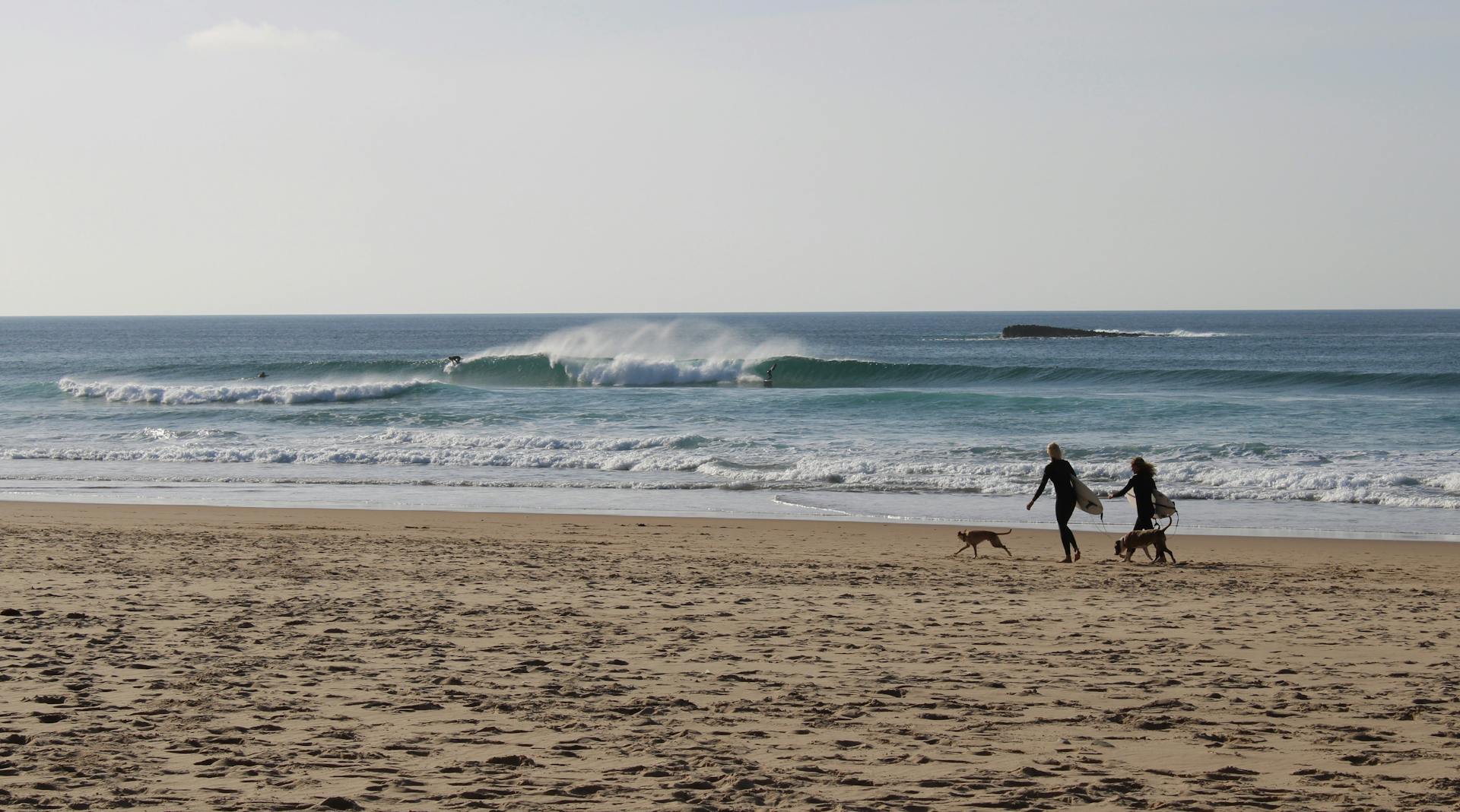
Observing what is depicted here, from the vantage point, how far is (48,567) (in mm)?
9180

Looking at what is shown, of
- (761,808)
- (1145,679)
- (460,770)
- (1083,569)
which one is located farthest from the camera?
(1083,569)

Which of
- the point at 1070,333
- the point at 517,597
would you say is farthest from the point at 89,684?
the point at 1070,333

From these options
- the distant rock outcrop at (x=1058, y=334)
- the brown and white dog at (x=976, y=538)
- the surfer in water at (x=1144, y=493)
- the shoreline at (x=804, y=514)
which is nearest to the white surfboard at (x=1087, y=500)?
the surfer in water at (x=1144, y=493)

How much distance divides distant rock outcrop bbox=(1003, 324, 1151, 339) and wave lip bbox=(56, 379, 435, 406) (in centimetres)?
5602

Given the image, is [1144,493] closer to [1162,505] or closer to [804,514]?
[1162,505]

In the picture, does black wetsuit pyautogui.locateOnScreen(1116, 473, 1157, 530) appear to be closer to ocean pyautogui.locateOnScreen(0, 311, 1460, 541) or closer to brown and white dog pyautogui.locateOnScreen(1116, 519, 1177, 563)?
brown and white dog pyautogui.locateOnScreen(1116, 519, 1177, 563)

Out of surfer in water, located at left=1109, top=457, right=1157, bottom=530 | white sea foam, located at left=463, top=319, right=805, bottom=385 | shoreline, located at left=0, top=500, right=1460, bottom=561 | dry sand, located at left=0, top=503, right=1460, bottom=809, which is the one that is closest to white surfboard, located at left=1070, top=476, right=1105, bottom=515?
surfer in water, located at left=1109, top=457, right=1157, bottom=530

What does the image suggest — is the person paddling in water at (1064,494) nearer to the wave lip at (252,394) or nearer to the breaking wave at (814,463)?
the breaking wave at (814,463)

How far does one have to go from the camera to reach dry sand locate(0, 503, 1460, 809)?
4.29 m

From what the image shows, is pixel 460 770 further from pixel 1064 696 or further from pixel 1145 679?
pixel 1145 679

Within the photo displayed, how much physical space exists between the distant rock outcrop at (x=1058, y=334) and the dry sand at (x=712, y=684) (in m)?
74.4

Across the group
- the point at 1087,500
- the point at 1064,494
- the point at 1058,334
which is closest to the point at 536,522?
the point at 1064,494

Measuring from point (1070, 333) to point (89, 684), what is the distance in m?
84.4

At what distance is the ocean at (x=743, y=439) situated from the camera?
53.3ft
